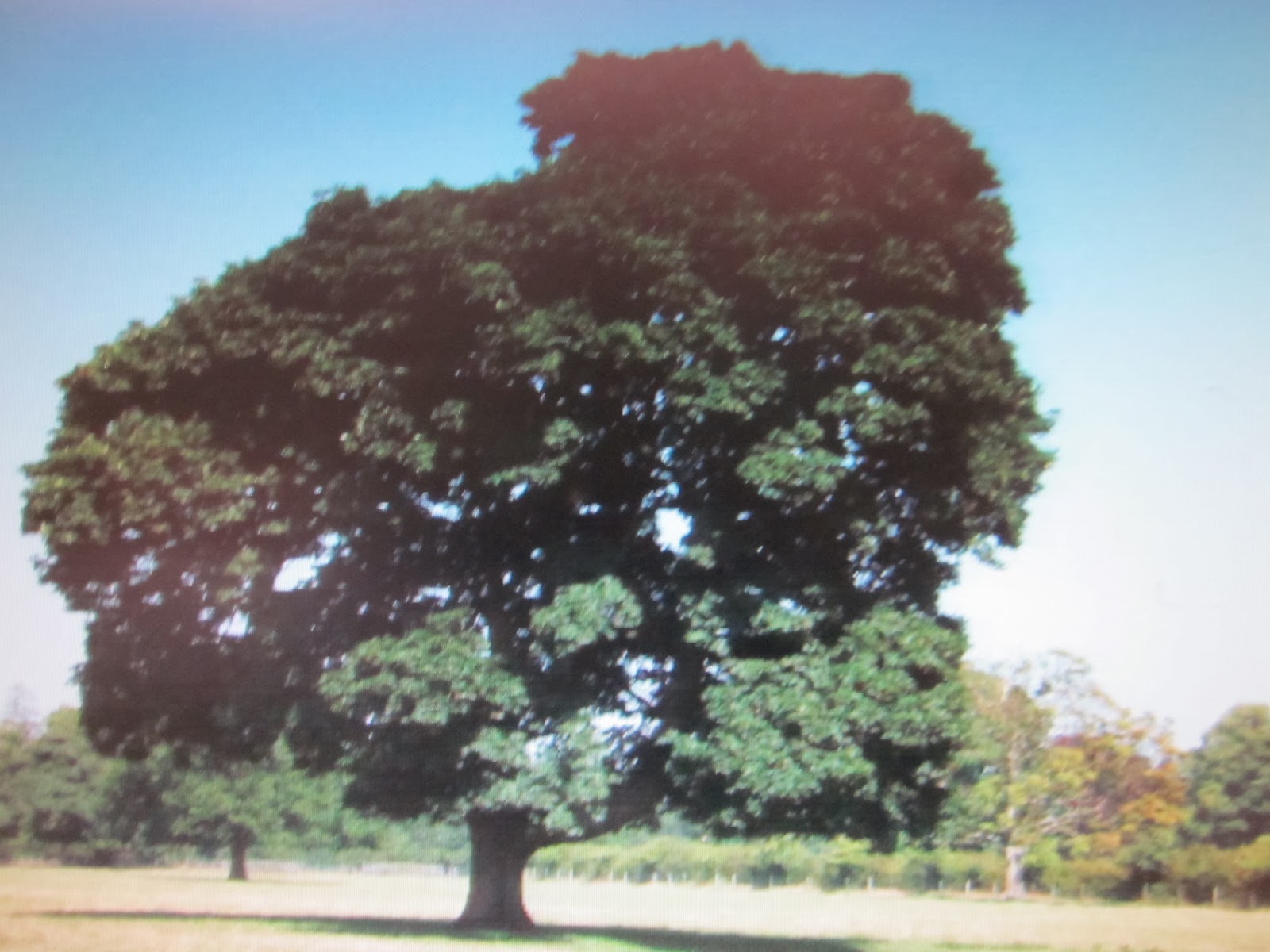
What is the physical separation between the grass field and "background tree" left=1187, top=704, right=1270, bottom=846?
91.7 inches

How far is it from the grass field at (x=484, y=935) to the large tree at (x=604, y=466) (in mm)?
2245

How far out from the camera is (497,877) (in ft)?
55.2

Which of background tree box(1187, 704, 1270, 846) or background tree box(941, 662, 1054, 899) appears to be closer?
background tree box(1187, 704, 1270, 846)

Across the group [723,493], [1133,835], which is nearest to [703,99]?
[723,493]

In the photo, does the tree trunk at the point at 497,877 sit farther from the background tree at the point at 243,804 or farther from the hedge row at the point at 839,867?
the hedge row at the point at 839,867

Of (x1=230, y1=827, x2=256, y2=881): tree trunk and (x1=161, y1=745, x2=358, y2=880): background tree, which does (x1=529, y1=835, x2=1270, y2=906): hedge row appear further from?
(x1=230, y1=827, x2=256, y2=881): tree trunk

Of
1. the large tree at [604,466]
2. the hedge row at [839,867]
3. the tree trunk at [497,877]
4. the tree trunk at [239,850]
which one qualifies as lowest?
the hedge row at [839,867]

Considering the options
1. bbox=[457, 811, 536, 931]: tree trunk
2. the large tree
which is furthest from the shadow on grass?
the large tree

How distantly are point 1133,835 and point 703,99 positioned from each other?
77.2ft

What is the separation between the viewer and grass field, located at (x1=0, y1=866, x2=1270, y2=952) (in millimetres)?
14180

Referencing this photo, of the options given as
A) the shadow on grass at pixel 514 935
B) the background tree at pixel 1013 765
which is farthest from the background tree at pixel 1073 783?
the shadow on grass at pixel 514 935

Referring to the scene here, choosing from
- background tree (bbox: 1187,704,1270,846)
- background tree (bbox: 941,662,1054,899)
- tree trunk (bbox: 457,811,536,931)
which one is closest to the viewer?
tree trunk (bbox: 457,811,536,931)

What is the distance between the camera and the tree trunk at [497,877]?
16594 mm

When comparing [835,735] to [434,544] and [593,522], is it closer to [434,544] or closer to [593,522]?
[593,522]
